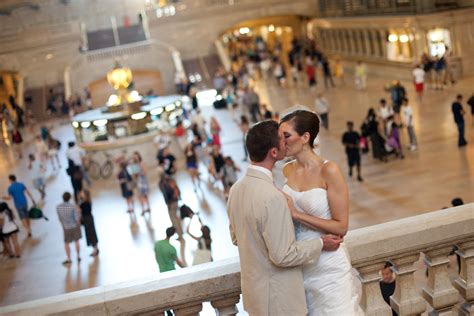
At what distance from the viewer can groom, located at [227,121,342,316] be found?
10.6ft

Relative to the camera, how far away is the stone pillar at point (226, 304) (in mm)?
3578

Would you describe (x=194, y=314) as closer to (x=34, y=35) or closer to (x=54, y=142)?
(x=54, y=142)

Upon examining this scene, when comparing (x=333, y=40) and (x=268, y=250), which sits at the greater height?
(x=268, y=250)

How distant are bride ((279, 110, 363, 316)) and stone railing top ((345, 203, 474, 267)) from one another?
0.21 meters

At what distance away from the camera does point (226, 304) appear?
3.60 metres

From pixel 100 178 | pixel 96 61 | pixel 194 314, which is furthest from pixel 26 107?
pixel 194 314

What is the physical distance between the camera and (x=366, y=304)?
3.70 metres

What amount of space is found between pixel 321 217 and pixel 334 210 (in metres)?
0.07

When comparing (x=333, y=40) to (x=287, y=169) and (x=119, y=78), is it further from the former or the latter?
(x=287, y=169)

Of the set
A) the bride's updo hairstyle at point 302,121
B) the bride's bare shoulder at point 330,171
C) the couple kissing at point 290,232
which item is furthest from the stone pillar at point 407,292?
the bride's updo hairstyle at point 302,121

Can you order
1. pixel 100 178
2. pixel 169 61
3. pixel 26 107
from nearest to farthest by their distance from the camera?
pixel 100 178
pixel 26 107
pixel 169 61

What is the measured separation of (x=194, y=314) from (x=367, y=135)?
546 inches

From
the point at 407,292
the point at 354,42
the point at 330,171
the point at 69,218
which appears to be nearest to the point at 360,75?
A: the point at 354,42

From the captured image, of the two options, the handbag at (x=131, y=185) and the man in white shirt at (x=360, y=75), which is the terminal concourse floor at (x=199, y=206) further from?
the man in white shirt at (x=360, y=75)
